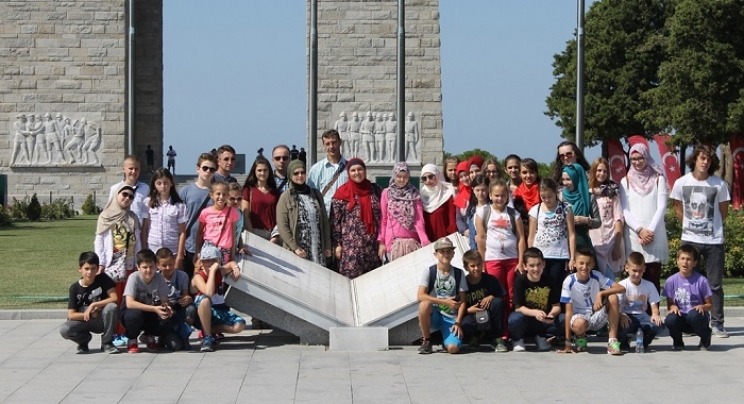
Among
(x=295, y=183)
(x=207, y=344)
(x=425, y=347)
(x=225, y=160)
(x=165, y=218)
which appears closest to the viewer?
(x=425, y=347)

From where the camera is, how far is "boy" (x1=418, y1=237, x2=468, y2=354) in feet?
34.2

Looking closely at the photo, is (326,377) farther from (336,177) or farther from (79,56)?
(79,56)

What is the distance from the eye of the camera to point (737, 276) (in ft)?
57.9

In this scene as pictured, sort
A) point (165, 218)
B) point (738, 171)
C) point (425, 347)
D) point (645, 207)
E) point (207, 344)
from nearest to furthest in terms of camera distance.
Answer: point (425, 347) < point (207, 344) < point (165, 218) < point (645, 207) < point (738, 171)

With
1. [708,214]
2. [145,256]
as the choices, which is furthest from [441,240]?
[708,214]

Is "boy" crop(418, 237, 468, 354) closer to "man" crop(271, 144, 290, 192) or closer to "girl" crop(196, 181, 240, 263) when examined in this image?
"girl" crop(196, 181, 240, 263)

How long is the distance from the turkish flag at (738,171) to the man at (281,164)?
23089mm

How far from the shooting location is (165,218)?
36.8 feet

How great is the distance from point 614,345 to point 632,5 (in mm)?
46632

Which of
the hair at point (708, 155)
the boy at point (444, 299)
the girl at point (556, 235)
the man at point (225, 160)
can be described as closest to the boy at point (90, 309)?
the man at point (225, 160)

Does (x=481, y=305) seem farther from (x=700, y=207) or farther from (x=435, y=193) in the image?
(x=700, y=207)

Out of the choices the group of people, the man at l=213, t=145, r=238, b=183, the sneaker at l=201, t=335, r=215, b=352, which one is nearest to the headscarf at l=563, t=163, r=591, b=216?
the group of people

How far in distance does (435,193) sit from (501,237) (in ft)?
3.55

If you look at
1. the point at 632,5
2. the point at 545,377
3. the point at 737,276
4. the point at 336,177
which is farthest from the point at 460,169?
the point at 632,5
